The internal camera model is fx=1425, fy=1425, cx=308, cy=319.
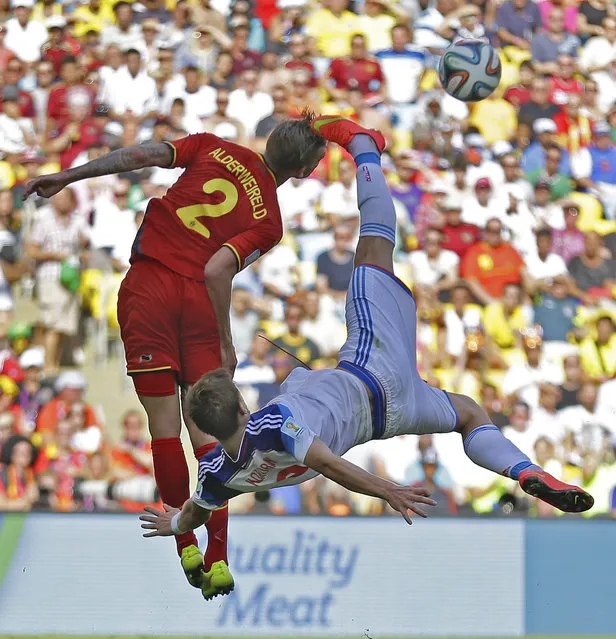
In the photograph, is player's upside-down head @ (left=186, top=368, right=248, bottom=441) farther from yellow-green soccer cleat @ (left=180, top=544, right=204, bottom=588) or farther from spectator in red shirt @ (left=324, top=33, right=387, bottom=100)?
spectator in red shirt @ (left=324, top=33, right=387, bottom=100)

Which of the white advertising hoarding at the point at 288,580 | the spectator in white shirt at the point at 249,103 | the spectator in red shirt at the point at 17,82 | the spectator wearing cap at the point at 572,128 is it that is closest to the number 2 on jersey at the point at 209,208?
the white advertising hoarding at the point at 288,580

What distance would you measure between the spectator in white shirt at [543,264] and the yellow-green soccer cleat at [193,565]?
688 centimetres

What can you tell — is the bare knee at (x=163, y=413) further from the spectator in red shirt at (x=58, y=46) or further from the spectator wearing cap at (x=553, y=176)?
the spectator in red shirt at (x=58, y=46)

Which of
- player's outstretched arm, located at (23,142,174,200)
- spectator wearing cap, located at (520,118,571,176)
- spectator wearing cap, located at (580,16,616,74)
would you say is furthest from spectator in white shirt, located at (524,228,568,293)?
player's outstretched arm, located at (23,142,174,200)

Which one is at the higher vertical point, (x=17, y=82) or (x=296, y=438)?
(x=17, y=82)

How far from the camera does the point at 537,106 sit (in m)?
15.5

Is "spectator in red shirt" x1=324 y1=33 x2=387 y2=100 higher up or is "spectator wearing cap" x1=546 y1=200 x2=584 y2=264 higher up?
"spectator in red shirt" x1=324 y1=33 x2=387 y2=100

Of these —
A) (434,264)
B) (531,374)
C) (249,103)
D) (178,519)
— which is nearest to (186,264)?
(178,519)

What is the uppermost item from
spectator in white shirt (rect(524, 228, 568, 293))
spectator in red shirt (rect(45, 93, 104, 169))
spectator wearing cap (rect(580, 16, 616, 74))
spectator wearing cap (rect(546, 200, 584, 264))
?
spectator wearing cap (rect(580, 16, 616, 74))

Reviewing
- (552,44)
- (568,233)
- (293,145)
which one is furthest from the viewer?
(552,44)

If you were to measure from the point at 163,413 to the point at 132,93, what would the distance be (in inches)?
305

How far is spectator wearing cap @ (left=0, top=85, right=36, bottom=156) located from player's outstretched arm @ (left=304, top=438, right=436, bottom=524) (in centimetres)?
838

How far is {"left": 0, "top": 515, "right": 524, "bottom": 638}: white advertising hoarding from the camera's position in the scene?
36.5ft

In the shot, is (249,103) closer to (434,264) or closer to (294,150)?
(434,264)
